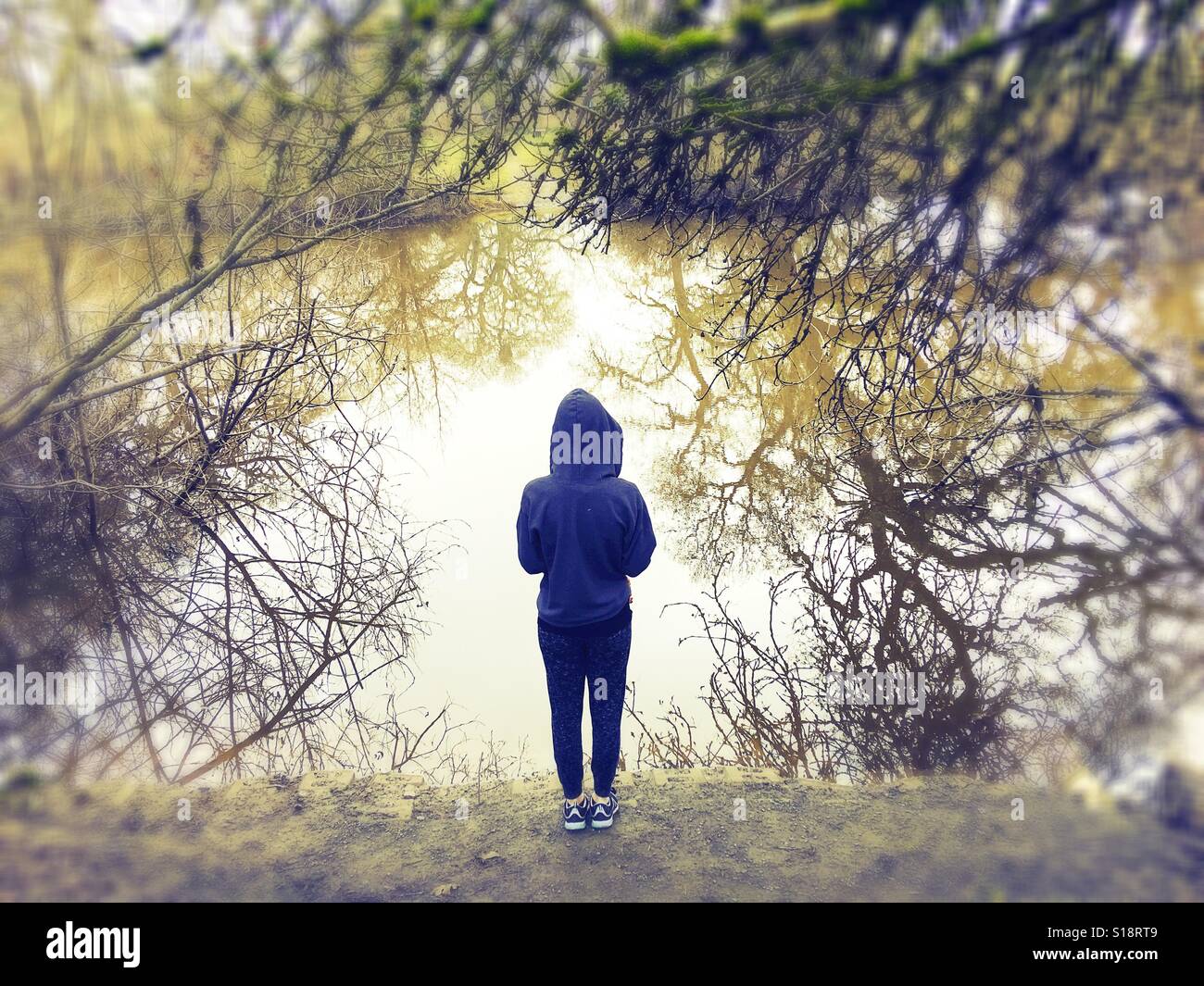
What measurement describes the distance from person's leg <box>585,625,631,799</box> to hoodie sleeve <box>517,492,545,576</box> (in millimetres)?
432

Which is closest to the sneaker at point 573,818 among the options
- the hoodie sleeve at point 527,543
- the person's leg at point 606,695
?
the person's leg at point 606,695

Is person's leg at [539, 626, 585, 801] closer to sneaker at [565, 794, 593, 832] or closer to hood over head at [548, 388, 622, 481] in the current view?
sneaker at [565, 794, 593, 832]

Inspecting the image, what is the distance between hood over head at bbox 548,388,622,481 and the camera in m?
3.03

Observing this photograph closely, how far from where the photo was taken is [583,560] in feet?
10.1

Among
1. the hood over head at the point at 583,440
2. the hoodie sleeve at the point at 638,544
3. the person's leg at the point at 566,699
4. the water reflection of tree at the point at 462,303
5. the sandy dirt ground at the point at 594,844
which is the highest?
the water reflection of tree at the point at 462,303

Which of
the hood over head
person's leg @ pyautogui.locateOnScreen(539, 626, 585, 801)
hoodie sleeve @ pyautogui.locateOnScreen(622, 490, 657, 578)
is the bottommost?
person's leg @ pyautogui.locateOnScreen(539, 626, 585, 801)

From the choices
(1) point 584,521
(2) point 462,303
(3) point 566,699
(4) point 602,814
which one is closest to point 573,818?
(4) point 602,814

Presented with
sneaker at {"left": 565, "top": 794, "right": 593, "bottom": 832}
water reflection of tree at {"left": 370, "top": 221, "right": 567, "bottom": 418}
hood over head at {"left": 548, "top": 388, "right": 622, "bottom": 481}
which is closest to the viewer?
hood over head at {"left": 548, "top": 388, "right": 622, "bottom": 481}

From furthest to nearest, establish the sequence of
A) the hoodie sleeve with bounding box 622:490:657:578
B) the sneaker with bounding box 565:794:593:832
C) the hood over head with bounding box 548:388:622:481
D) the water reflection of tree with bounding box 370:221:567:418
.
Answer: the water reflection of tree with bounding box 370:221:567:418 → the sneaker with bounding box 565:794:593:832 → the hoodie sleeve with bounding box 622:490:657:578 → the hood over head with bounding box 548:388:622:481

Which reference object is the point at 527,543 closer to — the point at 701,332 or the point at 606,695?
the point at 606,695

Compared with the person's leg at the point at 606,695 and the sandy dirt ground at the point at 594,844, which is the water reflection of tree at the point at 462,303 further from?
the person's leg at the point at 606,695

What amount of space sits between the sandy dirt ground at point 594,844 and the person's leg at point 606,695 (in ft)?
0.96

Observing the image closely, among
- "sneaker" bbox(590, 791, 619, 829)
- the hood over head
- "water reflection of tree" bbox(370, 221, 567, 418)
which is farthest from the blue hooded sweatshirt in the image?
"water reflection of tree" bbox(370, 221, 567, 418)

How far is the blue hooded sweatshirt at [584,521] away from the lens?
3049 millimetres
